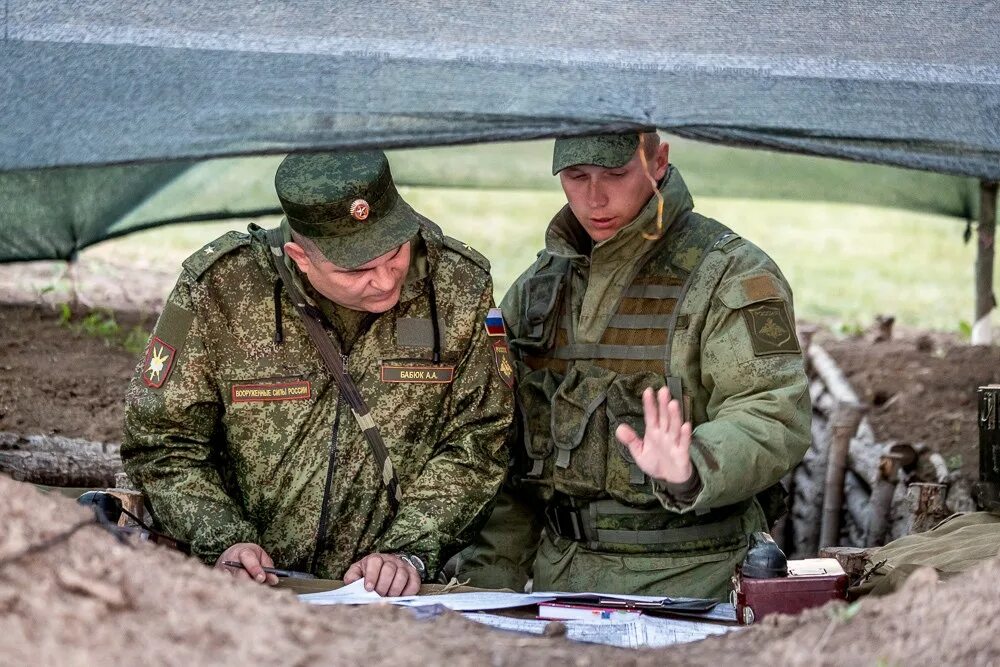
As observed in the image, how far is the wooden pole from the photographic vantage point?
24.2 feet

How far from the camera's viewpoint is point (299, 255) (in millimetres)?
3992

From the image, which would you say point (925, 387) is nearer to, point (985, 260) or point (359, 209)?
point (985, 260)

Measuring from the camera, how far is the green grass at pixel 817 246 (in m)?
12.1

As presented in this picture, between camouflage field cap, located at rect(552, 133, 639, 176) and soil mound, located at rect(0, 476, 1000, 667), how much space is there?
1606 millimetres

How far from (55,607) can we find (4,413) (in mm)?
3331

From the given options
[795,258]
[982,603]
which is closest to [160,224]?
[982,603]

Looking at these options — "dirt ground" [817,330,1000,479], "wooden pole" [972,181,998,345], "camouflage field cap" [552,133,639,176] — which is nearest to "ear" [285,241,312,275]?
"camouflage field cap" [552,133,639,176]

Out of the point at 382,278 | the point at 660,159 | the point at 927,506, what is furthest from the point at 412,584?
the point at 927,506

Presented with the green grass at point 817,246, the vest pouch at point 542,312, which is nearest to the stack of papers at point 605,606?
the vest pouch at point 542,312

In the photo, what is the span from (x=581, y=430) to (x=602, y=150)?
0.88 m

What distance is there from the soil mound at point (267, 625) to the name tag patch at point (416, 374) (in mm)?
1046

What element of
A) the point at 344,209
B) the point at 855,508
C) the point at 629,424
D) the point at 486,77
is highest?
the point at 486,77

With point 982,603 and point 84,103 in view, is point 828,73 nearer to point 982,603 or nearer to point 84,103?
point 982,603

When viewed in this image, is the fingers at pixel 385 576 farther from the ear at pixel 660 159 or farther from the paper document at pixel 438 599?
the ear at pixel 660 159
